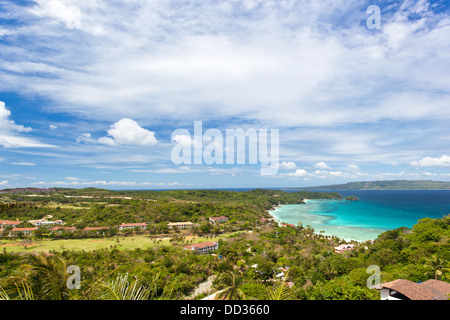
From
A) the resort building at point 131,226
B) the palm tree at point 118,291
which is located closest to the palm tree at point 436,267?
the palm tree at point 118,291

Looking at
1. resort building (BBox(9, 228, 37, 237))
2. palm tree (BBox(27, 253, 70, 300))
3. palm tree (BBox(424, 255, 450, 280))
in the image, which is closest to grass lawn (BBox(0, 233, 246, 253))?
resort building (BBox(9, 228, 37, 237))

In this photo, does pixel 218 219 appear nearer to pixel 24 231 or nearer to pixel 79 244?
pixel 79 244

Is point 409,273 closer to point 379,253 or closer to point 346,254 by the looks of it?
point 379,253

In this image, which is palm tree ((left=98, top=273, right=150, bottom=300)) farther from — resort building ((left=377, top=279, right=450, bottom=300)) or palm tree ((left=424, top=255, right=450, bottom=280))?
palm tree ((left=424, top=255, right=450, bottom=280))

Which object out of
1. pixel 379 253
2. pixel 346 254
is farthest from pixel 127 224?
pixel 379 253

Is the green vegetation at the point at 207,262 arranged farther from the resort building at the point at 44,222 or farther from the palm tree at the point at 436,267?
the resort building at the point at 44,222

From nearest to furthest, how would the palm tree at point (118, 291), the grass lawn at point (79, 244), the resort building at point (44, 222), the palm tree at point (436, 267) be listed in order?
1. the palm tree at point (118, 291)
2. the palm tree at point (436, 267)
3. the grass lawn at point (79, 244)
4. the resort building at point (44, 222)
